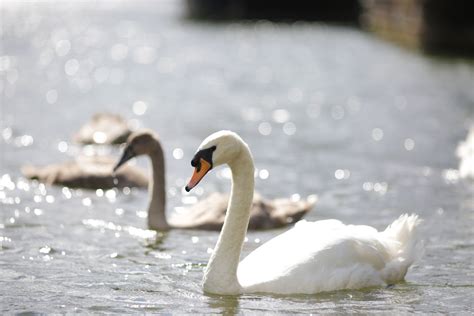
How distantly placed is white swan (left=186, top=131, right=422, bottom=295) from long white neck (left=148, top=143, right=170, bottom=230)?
8.88 ft

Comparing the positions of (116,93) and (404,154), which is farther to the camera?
(116,93)

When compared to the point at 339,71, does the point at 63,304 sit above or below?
below

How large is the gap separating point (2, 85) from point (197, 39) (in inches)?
649

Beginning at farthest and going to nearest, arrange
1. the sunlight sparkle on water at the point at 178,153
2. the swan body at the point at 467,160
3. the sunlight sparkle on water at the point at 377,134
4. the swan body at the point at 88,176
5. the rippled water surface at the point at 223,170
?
the sunlight sparkle on water at the point at 377,134, the sunlight sparkle on water at the point at 178,153, the swan body at the point at 467,160, the swan body at the point at 88,176, the rippled water surface at the point at 223,170

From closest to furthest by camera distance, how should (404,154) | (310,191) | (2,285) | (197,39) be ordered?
(2,285), (310,191), (404,154), (197,39)

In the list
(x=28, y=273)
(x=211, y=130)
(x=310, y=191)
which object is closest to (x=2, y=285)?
(x=28, y=273)

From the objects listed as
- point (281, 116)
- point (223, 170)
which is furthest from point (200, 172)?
point (281, 116)

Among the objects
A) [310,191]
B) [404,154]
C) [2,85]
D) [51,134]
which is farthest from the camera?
[2,85]

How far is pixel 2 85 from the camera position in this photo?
25.7m

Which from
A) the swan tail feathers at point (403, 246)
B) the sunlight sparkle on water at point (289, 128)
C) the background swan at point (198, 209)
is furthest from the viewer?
the sunlight sparkle on water at point (289, 128)

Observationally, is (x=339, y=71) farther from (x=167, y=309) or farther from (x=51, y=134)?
(x=167, y=309)

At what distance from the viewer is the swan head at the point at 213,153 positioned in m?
8.46

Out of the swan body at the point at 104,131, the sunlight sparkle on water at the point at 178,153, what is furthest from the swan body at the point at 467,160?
the swan body at the point at 104,131

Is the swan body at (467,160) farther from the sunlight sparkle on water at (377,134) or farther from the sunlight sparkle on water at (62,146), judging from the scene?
the sunlight sparkle on water at (62,146)
